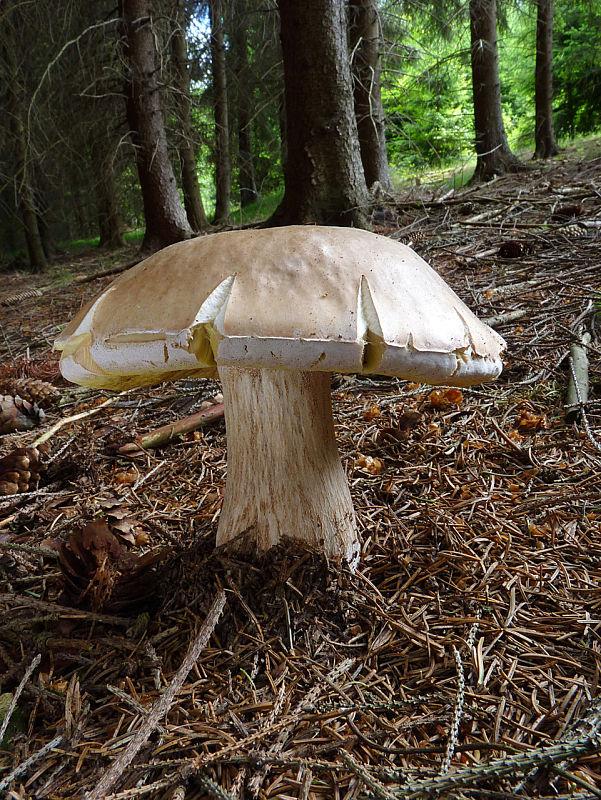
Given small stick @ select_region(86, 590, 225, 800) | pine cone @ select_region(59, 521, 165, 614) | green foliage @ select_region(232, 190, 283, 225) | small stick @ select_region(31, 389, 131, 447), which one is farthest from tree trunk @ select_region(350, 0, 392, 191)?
small stick @ select_region(86, 590, 225, 800)

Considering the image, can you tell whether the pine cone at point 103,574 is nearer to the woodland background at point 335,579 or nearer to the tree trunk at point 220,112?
the woodland background at point 335,579

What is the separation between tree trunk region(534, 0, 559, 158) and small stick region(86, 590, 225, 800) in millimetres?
10870

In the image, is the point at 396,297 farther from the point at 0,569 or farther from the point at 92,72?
the point at 92,72

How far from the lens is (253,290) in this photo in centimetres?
109

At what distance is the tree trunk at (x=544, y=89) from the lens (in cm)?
903

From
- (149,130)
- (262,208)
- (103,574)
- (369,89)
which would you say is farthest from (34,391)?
(262,208)

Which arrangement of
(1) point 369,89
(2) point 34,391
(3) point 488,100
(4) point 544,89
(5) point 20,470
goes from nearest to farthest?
1. (5) point 20,470
2. (2) point 34,391
3. (1) point 369,89
4. (3) point 488,100
5. (4) point 544,89

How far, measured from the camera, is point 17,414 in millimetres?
2754

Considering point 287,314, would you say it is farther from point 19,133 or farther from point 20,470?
point 19,133

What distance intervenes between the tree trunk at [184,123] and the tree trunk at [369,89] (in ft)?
7.30

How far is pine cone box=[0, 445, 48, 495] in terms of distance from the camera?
2.14 meters

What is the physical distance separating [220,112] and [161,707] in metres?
11.1

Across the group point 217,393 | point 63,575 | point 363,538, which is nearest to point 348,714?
point 363,538

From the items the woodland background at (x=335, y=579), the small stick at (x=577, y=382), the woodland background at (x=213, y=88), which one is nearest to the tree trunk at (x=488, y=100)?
the woodland background at (x=213, y=88)
